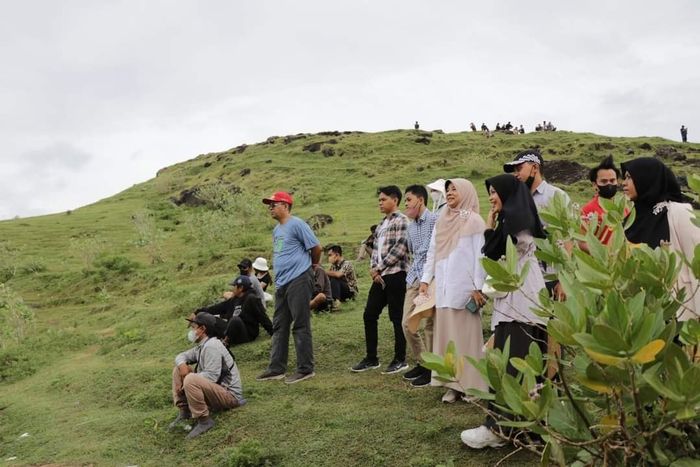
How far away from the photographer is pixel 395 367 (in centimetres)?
589

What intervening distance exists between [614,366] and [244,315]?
693 cm

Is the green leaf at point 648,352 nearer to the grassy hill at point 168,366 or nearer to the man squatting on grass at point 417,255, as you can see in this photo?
the grassy hill at point 168,366

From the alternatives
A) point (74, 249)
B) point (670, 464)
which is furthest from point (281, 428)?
point (74, 249)

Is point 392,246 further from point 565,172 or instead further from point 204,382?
point 565,172

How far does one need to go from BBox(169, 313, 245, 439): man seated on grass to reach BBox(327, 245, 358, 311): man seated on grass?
372cm

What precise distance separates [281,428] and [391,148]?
120 feet

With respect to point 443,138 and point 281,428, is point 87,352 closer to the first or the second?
point 281,428

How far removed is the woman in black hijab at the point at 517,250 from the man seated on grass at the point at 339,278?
17.6 ft

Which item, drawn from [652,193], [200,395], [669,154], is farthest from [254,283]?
[669,154]

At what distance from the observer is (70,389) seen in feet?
25.1

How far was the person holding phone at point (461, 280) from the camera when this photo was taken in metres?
4.52

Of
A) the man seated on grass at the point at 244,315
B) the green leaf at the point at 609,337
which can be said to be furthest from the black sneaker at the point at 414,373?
the green leaf at the point at 609,337

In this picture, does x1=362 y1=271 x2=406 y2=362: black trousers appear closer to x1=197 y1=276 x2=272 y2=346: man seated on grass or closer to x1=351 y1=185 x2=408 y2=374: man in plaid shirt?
x1=351 y1=185 x2=408 y2=374: man in plaid shirt

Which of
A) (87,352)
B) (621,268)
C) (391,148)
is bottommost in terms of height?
(87,352)
